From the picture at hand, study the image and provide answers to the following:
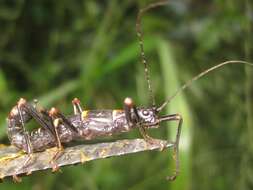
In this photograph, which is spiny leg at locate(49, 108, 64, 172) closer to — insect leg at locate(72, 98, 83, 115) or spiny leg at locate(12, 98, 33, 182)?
spiny leg at locate(12, 98, 33, 182)

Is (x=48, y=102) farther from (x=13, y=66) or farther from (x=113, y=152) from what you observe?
(x=113, y=152)

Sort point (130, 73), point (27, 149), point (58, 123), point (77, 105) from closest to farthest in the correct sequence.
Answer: point (27, 149)
point (58, 123)
point (77, 105)
point (130, 73)

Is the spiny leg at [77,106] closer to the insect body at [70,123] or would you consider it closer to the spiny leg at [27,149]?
the insect body at [70,123]

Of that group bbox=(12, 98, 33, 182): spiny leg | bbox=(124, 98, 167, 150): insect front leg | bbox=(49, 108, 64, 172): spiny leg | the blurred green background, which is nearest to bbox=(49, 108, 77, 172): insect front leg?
bbox=(49, 108, 64, 172): spiny leg

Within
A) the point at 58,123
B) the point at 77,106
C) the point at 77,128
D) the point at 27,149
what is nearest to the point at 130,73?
the point at 77,106

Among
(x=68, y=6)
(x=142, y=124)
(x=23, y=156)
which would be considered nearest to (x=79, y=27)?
(x=68, y=6)

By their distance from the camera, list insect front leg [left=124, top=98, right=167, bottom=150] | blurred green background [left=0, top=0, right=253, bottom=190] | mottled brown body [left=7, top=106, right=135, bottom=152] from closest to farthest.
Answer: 1. insect front leg [left=124, top=98, right=167, bottom=150]
2. mottled brown body [left=7, top=106, right=135, bottom=152]
3. blurred green background [left=0, top=0, right=253, bottom=190]

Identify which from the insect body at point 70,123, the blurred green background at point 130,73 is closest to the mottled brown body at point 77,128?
the insect body at point 70,123

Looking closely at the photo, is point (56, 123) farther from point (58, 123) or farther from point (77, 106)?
point (77, 106)
